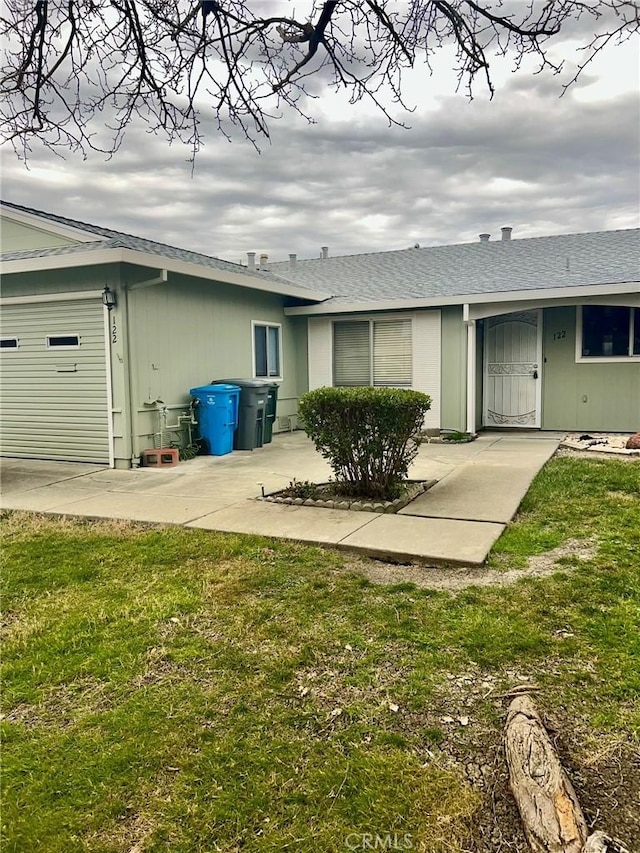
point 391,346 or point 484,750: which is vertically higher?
point 391,346

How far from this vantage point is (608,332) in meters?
10.7

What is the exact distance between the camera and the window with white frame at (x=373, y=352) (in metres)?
11.4

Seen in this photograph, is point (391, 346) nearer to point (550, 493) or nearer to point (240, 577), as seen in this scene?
point (550, 493)

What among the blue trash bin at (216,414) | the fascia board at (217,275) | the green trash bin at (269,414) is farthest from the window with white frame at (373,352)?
the blue trash bin at (216,414)

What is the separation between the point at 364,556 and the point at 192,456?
197 inches

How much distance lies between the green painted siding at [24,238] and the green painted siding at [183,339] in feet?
5.50

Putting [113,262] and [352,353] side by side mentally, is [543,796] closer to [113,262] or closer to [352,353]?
[113,262]

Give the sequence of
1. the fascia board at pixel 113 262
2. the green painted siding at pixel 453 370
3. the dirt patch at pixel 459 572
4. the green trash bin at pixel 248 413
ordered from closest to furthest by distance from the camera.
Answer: the dirt patch at pixel 459 572, the fascia board at pixel 113 262, the green trash bin at pixel 248 413, the green painted siding at pixel 453 370

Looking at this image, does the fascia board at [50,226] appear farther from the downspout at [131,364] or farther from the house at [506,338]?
the house at [506,338]

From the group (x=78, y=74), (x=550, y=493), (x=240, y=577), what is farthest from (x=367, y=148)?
(x=240, y=577)

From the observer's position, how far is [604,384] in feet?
34.9

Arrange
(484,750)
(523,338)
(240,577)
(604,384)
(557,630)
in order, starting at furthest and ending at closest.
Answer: (523,338) → (604,384) → (240,577) → (557,630) → (484,750)

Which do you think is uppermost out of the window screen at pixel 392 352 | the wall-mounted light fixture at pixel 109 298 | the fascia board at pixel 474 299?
the fascia board at pixel 474 299

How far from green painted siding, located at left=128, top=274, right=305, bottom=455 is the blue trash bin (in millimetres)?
297
